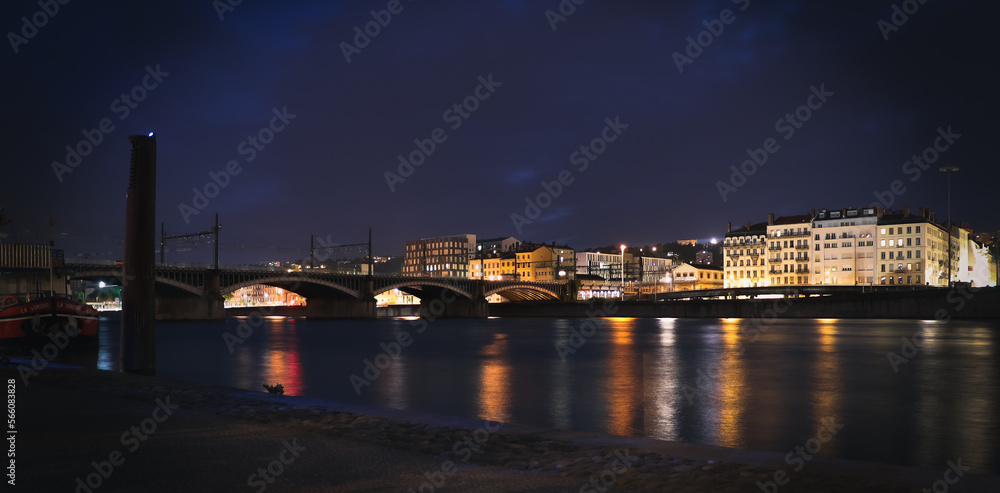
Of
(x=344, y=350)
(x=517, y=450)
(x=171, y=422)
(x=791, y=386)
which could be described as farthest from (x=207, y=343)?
(x=517, y=450)

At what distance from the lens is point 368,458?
795 cm

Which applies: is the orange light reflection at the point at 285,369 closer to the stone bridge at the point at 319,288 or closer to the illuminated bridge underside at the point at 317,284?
the stone bridge at the point at 319,288

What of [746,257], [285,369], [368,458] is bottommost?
[285,369]

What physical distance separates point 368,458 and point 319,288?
108228 mm

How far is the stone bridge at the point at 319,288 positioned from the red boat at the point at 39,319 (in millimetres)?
31907

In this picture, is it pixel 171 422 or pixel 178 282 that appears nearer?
pixel 171 422

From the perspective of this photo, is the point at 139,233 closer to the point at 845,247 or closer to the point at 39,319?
the point at 39,319

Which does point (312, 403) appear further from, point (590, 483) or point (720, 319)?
point (720, 319)

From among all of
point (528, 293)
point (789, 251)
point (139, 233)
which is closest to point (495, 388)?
point (139, 233)

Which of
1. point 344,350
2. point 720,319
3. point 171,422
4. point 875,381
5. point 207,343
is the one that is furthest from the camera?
point 720,319

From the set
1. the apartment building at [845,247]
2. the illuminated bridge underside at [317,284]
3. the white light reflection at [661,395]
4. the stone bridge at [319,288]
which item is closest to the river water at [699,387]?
the white light reflection at [661,395]

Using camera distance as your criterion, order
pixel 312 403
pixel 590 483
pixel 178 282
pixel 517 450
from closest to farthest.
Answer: pixel 590 483, pixel 517 450, pixel 312 403, pixel 178 282

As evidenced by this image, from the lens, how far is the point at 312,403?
1255 cm

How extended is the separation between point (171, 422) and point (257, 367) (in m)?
24.2
